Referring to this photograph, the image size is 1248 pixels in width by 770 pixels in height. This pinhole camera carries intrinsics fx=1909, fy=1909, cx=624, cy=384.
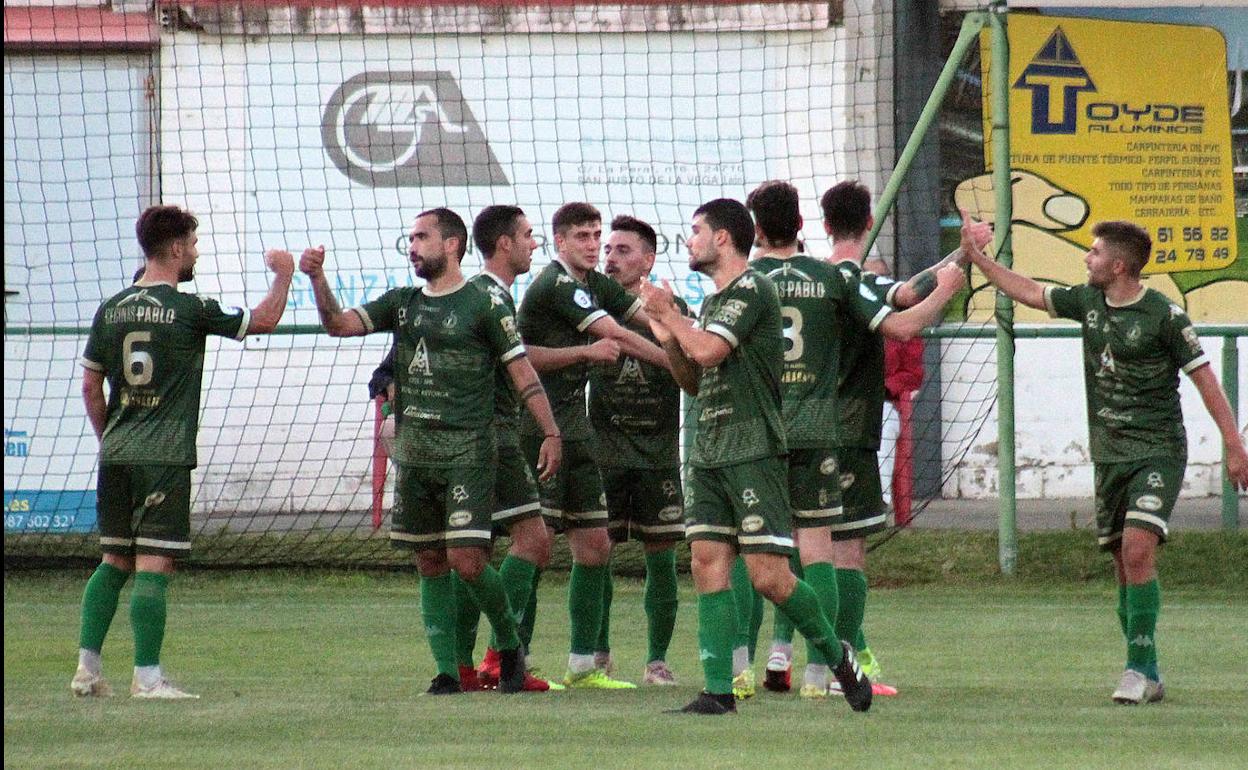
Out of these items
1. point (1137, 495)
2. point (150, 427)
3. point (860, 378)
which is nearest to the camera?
point (1137, 495)

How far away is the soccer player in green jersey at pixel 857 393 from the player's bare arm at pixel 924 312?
0.10 m

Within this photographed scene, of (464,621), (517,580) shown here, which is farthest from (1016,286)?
(464,621)

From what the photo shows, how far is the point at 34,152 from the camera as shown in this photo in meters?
15.4

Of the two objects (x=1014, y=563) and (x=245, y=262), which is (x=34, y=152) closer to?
(x=245, y=262)

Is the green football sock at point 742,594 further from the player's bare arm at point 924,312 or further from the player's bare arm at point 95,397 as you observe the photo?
the player's bare arm at point 95,397

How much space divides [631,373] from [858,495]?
1.14 meters

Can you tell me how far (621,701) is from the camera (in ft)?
22.9

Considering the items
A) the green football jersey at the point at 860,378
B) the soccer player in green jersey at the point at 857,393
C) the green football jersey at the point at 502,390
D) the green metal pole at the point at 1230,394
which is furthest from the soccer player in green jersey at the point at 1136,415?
the green metal pole at the point at 1230,394

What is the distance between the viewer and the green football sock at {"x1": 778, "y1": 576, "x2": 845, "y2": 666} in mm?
6379

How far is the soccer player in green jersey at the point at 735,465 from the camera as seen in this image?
250 inches

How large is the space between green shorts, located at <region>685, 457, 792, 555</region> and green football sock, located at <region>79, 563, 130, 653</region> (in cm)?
242

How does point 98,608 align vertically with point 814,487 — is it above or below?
below

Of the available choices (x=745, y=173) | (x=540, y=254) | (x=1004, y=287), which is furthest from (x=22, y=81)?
(x=1004, y=287)

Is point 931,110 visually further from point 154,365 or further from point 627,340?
point 154,365
